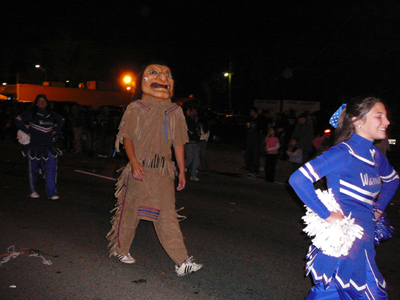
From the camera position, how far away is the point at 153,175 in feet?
14.0

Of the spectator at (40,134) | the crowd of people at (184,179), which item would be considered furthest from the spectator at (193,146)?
the spectator at (40,134)

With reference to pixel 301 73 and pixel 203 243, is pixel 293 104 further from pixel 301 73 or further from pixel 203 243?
pixel 203 243

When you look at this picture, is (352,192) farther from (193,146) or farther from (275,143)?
(193,146)

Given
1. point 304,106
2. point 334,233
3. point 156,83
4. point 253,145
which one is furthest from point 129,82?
point 304,106

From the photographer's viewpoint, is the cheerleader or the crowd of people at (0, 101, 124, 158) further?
the crowd of people at (0, 101, 124, 158)

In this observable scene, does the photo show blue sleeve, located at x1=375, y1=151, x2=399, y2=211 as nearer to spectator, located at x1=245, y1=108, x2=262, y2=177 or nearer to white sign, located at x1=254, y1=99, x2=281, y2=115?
spectator, located at x1=245, y1=108, x2=262, y2=177

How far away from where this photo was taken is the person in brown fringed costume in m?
4.25

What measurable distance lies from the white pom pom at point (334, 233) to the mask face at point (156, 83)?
2202 millimetres

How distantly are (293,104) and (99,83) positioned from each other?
40.3 meters

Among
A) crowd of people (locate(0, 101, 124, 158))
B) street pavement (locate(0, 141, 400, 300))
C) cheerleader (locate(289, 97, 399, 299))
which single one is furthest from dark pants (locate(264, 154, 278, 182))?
cheerleader (locate(289, 97, 399, 299))

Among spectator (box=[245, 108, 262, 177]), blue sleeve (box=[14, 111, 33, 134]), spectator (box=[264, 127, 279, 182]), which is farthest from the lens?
spectator (box=[245, 108, 262, 177])

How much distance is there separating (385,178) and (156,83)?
7.79 ft

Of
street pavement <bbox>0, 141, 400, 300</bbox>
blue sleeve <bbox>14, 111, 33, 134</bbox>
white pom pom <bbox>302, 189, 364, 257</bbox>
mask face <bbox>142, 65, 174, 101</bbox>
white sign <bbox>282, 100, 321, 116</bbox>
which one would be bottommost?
street pavement <bbox>0, 141, 400, 300</bbox>

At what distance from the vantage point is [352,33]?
2220cm
